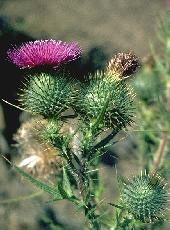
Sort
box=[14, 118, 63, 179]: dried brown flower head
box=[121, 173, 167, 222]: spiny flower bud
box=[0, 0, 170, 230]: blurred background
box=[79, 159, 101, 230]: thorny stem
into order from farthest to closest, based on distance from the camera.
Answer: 1. box=[0, 0, 170, 230]: blurred background
2. box=[14, 118, 63, 179]: dried brown flower head
3. box=[121, 173, 167, 222]: spiny flower bud
4. box=[79, 159, 101, 230]: thorny stem

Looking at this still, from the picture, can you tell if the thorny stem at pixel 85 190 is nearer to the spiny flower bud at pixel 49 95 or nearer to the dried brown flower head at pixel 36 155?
the spiny flower bud at pixel 49 95

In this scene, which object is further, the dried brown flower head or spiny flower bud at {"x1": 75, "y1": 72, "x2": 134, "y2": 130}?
the dried brown flower head

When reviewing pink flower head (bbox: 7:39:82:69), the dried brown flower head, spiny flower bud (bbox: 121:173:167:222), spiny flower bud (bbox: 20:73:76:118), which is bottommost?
the dried brown flower head

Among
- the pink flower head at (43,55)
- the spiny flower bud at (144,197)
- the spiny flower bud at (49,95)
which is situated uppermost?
the pink flower head at (43,55)

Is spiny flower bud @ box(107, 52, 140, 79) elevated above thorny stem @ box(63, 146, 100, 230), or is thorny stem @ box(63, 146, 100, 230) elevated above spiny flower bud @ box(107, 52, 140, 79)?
spiny flower bud @ box(107, 52, 140, 79)

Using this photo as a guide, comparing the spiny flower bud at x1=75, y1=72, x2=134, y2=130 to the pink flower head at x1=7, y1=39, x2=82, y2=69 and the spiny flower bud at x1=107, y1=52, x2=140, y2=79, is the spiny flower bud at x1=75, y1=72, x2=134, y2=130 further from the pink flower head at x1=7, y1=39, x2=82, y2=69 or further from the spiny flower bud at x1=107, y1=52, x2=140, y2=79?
the pink flower head at x1=7, y1=39, x2=82, y2=69

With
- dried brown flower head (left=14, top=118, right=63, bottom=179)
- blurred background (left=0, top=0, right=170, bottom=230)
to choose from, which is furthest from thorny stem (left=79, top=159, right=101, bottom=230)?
blurred background (left=0, top=0, right=170, bottom=230)

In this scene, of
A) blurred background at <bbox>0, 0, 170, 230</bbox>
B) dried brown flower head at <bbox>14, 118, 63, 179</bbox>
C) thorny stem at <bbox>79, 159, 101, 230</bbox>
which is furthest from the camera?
blurred background at <bbox>0, 0, 170, 230</bbox>

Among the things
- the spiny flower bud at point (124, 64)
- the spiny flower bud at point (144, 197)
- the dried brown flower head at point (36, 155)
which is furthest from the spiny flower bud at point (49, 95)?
the dried brown flower head at point (36, 155)

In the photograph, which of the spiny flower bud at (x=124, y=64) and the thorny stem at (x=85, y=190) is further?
the spiny flower bud at (x=124, y=64)
